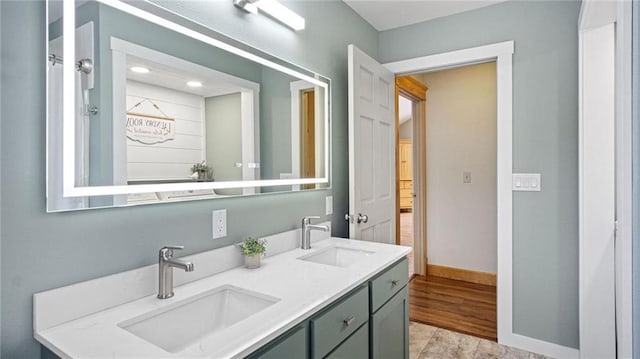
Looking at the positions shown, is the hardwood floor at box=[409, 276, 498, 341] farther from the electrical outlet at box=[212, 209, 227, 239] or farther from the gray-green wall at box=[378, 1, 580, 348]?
the electrical outlet at box=[212, 209, 227, 239]

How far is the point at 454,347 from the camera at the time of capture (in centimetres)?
235

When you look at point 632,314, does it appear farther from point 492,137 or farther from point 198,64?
point 492,137

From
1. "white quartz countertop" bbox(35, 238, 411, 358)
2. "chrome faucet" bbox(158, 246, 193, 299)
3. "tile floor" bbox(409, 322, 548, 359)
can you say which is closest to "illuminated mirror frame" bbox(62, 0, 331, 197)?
"chrome faucet" bbox(158, 246, 193, 299)

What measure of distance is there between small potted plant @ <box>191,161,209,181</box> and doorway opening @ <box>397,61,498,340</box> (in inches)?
92.2

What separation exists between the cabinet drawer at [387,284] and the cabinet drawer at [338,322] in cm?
7

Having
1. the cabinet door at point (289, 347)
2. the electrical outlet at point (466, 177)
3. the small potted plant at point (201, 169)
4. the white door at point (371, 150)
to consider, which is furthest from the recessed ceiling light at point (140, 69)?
the electrical outlet at point (466, 177)

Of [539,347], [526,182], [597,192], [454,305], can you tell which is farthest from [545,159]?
[454,305]

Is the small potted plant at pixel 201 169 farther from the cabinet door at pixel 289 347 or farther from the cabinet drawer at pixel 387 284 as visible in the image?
the cabinet drawer at pixel 387 284

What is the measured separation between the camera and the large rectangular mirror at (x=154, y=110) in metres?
0.97

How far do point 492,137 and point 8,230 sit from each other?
3.75 meters

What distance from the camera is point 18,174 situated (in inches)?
35.4

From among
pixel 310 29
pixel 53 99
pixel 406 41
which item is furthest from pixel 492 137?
pixel 53 99

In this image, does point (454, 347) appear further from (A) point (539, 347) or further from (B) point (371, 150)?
(B) point (371, 150)

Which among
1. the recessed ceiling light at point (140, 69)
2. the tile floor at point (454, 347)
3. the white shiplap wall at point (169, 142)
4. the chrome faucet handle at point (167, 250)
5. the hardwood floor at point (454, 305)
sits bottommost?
the tile floor at point (454, 347)
